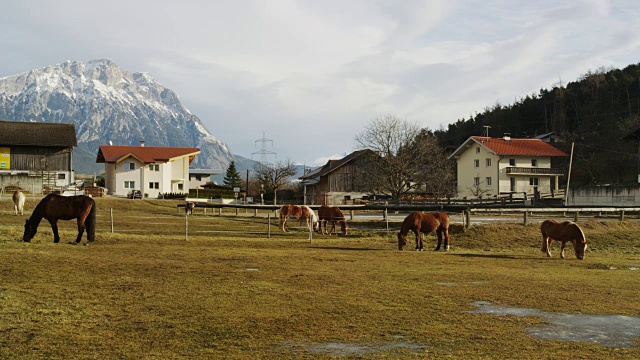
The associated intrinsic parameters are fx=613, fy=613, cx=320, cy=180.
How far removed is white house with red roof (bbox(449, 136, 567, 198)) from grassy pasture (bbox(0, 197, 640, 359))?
5471cm

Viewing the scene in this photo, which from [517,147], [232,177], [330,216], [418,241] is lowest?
[418,241]

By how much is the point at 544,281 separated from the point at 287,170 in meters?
86.7

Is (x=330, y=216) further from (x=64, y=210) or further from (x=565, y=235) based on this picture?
(x=64, y=210)

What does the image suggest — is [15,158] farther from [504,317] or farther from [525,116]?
[525,116]

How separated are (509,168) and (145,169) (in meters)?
46.7

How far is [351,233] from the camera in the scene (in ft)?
107

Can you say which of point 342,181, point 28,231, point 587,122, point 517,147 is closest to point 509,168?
point 517,147

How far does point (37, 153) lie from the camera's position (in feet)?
249

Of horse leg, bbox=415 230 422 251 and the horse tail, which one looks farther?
horse leg, bbox=415 230 422 251

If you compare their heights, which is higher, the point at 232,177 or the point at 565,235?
the point at 232,177

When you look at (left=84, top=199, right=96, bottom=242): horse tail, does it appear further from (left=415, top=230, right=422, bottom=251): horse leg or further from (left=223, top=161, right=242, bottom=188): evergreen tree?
(left=223, top=161, right=242, bottom=188): evergreen tree

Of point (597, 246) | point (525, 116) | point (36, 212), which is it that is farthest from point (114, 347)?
point (525, 116)

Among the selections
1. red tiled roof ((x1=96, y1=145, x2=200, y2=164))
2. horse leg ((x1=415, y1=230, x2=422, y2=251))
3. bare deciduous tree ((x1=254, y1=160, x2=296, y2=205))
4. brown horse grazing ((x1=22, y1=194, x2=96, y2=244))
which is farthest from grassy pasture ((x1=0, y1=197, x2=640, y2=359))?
bare deciduous tree ((x1=254, y1=160, x2=296, y2=205))

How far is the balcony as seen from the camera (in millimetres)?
76062
